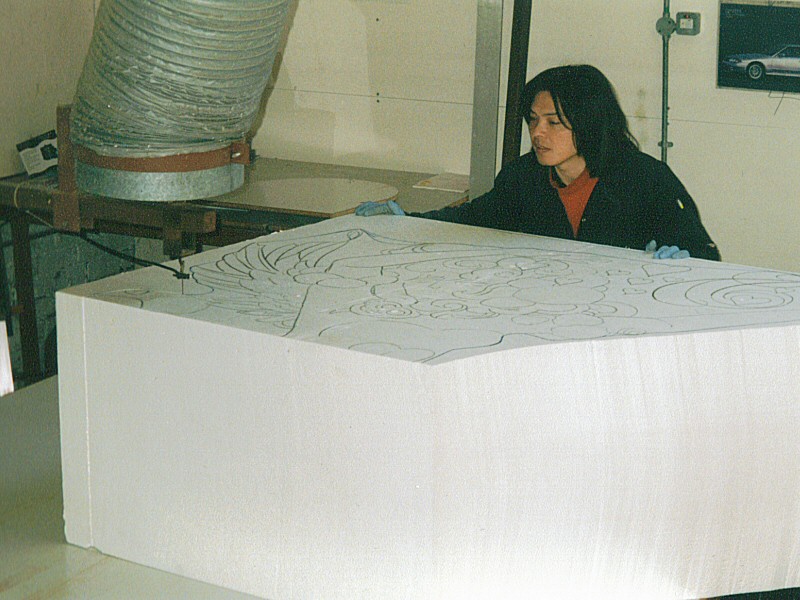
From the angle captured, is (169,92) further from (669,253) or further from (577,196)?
(577,196)

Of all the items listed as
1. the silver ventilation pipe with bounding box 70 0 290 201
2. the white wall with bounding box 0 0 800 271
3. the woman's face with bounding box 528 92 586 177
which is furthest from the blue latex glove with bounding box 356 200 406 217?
the white wall with bounding box 0 0 800 271

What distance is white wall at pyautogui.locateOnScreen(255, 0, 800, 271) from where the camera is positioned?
266cm

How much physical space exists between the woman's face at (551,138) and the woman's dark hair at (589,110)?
12 mm

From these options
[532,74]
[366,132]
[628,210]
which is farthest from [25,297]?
[628,210]

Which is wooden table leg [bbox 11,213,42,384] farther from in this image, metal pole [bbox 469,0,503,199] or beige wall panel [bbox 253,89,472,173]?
metal pole [bbox 469,0,503,199]

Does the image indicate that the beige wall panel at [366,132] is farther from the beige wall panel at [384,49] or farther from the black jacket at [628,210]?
the black jacket at [628,210]

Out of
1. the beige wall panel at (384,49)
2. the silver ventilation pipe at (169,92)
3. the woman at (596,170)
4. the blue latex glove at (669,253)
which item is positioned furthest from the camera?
the beige wall panel at (384,49)

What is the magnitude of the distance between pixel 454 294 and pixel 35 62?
1949mm

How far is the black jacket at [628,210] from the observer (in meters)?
2.17

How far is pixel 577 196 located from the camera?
2283 mm

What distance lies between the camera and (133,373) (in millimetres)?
1331

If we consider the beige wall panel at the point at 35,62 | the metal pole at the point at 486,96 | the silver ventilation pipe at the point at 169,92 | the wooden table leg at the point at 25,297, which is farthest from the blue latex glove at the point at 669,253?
the beige wall panel at the point at 35,62

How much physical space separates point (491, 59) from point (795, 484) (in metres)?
1.74

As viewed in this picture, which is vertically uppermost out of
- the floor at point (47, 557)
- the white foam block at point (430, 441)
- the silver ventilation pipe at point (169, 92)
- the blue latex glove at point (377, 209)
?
the silver ventilation pipe at point (169, 92)
